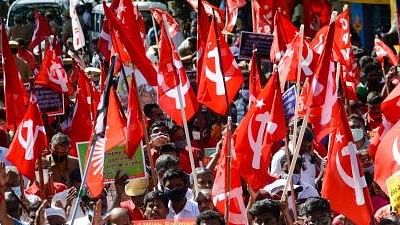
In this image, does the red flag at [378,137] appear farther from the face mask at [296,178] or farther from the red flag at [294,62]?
the red flag at [294,62]

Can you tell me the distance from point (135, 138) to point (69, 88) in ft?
9.55

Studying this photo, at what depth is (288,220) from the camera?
9375mm

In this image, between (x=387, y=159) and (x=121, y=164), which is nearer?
(x=387, y=159)

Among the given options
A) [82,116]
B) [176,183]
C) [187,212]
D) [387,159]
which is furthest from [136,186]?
[387,159]

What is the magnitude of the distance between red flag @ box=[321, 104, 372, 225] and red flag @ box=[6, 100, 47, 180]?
2663 mm

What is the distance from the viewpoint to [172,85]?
12.0 meters

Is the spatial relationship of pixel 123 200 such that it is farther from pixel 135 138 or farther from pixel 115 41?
pixel 115 41

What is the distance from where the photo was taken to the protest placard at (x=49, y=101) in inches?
523

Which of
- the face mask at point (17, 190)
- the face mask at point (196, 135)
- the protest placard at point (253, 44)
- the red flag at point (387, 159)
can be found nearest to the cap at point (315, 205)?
the red flag at point (387, 159)

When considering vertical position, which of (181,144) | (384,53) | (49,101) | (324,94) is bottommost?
(384,53)

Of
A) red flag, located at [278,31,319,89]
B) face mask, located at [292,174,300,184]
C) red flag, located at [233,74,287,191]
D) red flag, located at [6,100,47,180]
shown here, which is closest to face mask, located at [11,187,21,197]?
red flag, located at [6,100,47,180]

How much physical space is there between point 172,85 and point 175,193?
1.90 meters

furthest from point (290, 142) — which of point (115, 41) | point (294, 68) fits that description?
point (115, 41)

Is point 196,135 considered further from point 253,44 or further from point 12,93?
point 12,93
